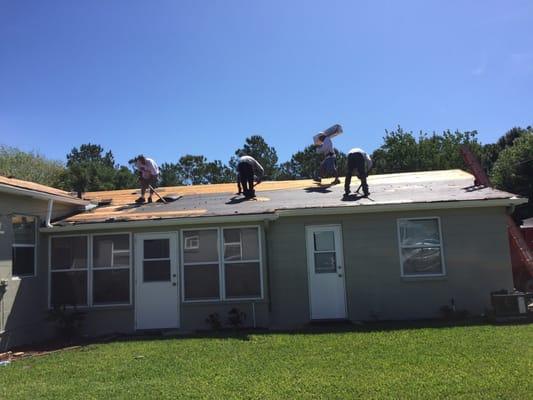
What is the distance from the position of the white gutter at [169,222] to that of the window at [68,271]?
1.37ft

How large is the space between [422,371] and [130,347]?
5.21 metres

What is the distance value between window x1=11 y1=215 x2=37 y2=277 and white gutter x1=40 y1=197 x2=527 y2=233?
285mm

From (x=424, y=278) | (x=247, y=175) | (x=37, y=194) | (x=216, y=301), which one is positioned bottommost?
(x=216, y=301)

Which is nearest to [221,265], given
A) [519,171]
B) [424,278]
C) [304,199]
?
[304,199]

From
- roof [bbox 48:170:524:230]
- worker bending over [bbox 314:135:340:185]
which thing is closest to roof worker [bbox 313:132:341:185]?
worker bending over [bbox 314:135:340:185]

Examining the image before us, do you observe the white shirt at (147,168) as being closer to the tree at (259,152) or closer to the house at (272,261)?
the house at (272,261)

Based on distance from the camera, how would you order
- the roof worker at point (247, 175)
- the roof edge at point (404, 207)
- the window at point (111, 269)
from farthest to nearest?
the roof worker at point (247, 175) < the window at point (111, 269) < the roof edge at point (404, 207)

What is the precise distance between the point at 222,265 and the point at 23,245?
170 inches

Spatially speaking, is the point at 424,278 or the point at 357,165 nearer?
the point at 424,278

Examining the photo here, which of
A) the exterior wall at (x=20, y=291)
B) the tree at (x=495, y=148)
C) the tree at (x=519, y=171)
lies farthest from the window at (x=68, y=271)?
the tree at (x=495, y=148)

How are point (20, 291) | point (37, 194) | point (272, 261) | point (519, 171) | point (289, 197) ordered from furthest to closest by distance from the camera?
point (519, 171) → point (289, 197) → point (272, 261) → point (37, 194) → point (20, 291)

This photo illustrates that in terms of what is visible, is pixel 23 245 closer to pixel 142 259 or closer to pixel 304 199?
pixel 142 259

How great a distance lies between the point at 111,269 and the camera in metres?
11.2

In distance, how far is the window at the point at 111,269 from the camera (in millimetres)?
11133
